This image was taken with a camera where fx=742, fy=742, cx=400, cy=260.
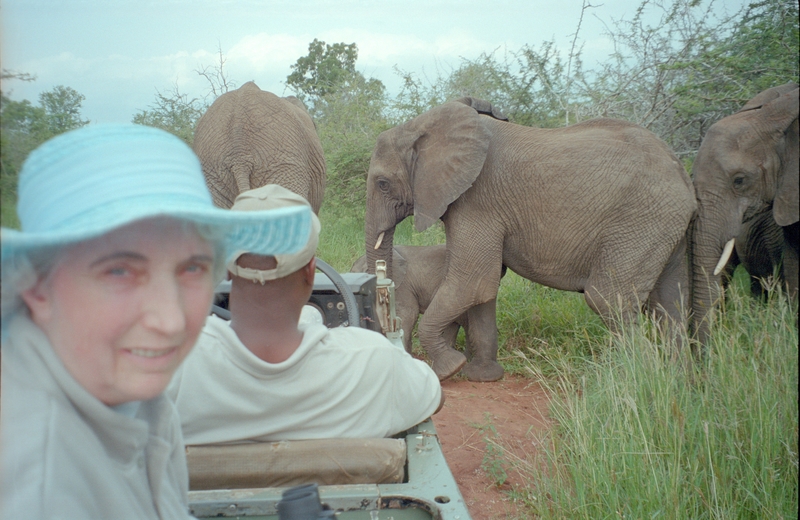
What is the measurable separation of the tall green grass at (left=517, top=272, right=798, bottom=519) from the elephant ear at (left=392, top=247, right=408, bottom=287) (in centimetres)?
252

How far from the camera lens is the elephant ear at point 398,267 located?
5785mm

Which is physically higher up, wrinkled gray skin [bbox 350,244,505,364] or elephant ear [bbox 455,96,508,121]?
elephant ear [bbox 455,96,508,121]

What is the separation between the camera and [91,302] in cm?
76

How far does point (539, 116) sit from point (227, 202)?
4125 millimetres

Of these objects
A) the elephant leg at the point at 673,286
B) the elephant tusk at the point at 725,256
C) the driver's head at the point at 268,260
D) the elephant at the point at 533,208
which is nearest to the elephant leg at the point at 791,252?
the elephant tusk at the point at 725,256

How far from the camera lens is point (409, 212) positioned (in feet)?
19.0

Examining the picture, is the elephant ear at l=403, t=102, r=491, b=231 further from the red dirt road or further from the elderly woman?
the elderly woman

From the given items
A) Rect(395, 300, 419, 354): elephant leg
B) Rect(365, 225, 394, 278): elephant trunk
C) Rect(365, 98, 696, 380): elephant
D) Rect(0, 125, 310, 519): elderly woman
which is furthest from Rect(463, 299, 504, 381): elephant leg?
Rect(0, 125, 310, 519): elderly woman

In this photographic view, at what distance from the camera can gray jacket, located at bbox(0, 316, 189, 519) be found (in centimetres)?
73

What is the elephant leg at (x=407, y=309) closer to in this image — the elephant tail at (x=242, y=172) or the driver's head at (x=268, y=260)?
the elephant tail at (x=242, y=172)

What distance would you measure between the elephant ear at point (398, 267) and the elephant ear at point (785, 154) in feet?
8.61

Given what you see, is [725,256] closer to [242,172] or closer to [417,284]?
[417,284]

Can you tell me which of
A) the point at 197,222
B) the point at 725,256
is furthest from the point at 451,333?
the point at 197,222

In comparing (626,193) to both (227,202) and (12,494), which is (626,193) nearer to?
(227,202)
